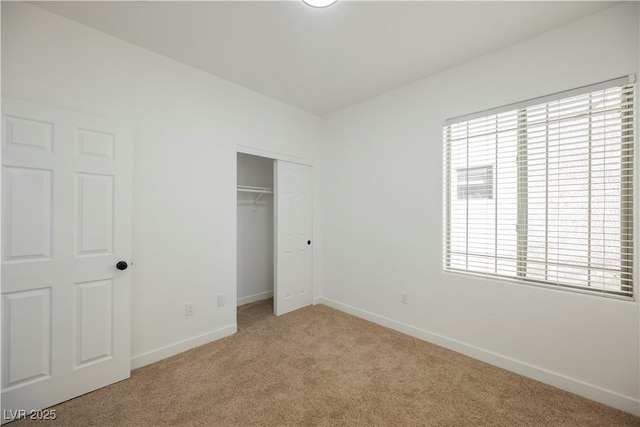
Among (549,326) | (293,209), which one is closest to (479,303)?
(549,326)

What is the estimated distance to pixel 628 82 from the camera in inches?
71.8

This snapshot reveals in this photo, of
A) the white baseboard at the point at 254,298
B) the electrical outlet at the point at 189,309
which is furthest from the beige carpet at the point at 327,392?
the white baseboard at the point at 254,298

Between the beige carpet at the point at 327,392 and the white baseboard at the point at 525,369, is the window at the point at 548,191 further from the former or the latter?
the beige carpet at the point at 327,392

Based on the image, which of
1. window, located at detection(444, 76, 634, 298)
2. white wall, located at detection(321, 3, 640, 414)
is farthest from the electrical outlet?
window, located at detection(444, 76, 634, 298)

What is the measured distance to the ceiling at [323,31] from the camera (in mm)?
1875

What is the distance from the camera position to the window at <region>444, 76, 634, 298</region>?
1875 mm

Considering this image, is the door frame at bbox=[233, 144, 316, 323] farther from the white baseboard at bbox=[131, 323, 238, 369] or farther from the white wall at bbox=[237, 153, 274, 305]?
the white wall at bbox=[237, 153, 274, 305]

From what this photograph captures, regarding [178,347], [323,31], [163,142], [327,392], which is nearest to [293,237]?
[178,347]

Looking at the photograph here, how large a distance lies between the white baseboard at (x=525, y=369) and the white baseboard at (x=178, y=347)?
5.69 feet

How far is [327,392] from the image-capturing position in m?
1.97

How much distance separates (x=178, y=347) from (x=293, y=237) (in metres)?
1.75

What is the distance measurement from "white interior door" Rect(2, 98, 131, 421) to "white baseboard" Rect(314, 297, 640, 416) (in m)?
2.66

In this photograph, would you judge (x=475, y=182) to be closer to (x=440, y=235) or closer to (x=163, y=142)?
(x=440, y=235)
